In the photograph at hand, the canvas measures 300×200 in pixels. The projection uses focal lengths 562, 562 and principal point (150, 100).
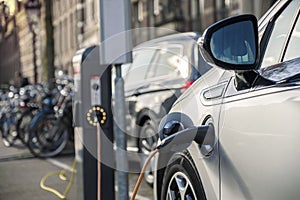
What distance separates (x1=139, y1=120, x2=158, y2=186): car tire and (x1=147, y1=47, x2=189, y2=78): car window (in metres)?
0.58

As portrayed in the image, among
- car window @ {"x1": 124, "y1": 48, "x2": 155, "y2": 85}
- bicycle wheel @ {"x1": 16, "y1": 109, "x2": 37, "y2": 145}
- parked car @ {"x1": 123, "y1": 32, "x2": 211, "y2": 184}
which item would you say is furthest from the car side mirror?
bicycle wheel @ {"x1": 16, "y1": 109, "x2": 37, "y2": 145}

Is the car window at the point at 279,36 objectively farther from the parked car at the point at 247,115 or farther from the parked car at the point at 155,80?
the parked car at the point at 155,80

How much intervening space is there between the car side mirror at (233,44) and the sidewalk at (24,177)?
3.43 m

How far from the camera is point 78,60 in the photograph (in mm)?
4281

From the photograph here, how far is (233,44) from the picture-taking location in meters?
2.36

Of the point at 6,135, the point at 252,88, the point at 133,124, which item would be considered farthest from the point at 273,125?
the point at 6,135

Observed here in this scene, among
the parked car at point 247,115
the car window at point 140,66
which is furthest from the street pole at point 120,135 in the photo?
the car window at point 140,66

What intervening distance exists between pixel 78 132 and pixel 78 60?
0.55 metres

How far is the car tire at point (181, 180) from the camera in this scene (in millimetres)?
2811

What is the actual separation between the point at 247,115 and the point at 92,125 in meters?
2.00

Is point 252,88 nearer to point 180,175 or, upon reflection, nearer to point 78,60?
point 180,175

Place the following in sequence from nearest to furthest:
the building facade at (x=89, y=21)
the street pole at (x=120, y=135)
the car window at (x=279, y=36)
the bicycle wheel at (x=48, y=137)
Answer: the car window at (x=279, y=36) → the street pole at (x=120, y=135) → the building facade at (x=89, y=21) → the bicycle wheel at (x=48, y=137)

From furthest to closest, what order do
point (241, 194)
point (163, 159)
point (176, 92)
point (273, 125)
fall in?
point (176, 92)
point (163, 159)
point (241, 194)
point (273, 125)

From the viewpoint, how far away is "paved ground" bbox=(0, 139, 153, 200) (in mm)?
5759
